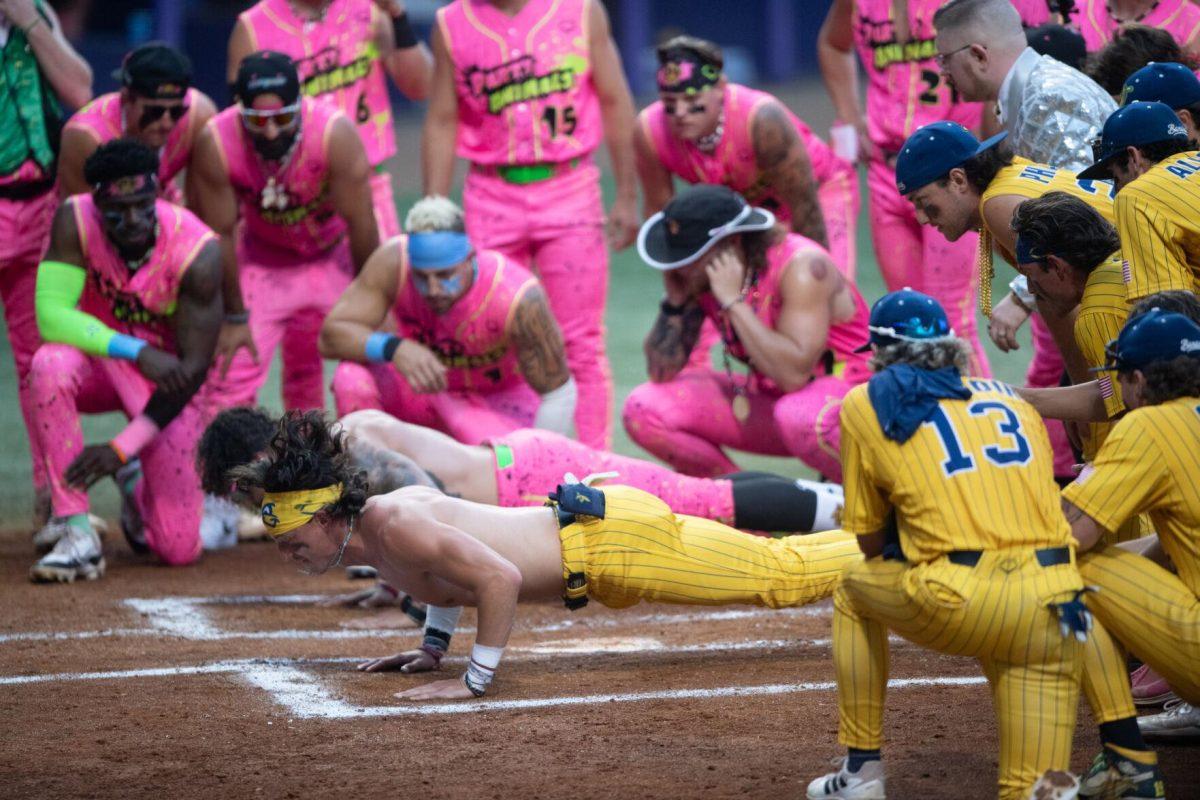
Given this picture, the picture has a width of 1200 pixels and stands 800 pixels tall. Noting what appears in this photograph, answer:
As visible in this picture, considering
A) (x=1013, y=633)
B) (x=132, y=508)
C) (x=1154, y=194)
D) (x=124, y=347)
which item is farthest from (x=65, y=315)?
(x=1013, y=633)

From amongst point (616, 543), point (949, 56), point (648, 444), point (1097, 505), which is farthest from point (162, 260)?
point (1097, 505)

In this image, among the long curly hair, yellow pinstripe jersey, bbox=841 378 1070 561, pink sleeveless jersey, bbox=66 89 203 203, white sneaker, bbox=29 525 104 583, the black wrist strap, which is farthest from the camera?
the black wrist strap

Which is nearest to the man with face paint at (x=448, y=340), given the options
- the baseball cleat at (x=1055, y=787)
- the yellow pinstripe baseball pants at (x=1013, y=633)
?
the yellow pinstripe baseball pants at (x=1013, y=633)

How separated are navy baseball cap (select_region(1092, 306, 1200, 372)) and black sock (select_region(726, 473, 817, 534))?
2515 millimetres

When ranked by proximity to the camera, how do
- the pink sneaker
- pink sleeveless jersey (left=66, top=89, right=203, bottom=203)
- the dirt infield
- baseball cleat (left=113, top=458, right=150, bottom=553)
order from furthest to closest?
pink sleeveless jersey (left=66, top=89, right=203, bottom=203) < baseball cleat (left=113, top=458, right=150, bottom=553) < the pink sneaker < the dirt infield

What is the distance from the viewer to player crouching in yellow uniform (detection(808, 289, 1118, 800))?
3770 mm

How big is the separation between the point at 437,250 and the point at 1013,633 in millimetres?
3752

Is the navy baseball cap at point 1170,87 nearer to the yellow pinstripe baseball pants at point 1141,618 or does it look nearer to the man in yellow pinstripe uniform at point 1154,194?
the man in yellow pinstripe uniform at point 1154,194

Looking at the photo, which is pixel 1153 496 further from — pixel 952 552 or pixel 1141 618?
pixel 952 552

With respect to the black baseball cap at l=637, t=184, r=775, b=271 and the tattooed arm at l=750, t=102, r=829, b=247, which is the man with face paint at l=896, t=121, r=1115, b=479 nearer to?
the black baseball cap at l=637, t=184, r=775, b=271

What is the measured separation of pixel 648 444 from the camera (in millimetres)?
7504

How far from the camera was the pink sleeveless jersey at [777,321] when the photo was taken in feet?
23.5

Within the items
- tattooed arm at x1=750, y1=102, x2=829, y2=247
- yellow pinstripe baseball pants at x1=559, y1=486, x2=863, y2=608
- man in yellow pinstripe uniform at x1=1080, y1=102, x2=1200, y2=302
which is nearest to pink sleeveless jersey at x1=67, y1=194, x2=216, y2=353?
tattooed arm at x1=750, y1=102, x2=829, y2=247

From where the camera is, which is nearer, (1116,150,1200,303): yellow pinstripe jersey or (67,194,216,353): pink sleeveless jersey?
(1116,150,1200,303): yellow pinstripe jersey
